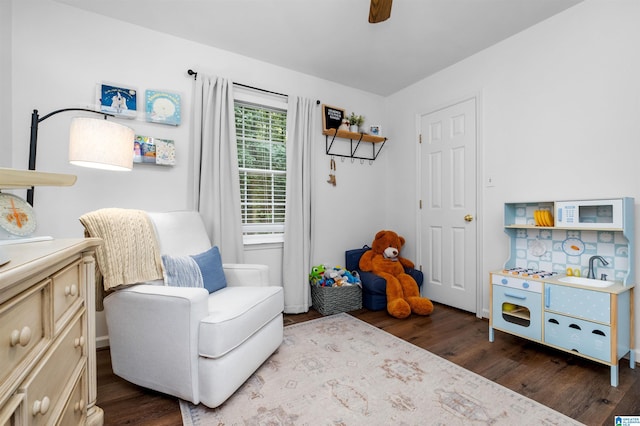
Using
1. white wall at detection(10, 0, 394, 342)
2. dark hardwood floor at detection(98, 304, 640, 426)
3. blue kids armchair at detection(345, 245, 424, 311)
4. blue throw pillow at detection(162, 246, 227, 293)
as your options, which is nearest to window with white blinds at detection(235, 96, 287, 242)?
white wall at detection(10, 0, 394, 342)

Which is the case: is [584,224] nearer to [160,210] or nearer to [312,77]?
[312,77]

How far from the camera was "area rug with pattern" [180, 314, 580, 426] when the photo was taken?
4.67ft

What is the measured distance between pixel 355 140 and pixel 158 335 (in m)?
2.85

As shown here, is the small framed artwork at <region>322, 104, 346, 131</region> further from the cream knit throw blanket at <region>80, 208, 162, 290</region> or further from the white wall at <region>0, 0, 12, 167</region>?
the white wall at <region>0, 0, 12, 167</region>

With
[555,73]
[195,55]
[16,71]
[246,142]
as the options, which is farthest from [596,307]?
[16,71]

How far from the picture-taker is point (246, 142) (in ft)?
9.57

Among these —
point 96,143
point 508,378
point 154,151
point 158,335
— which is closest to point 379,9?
point 96,143

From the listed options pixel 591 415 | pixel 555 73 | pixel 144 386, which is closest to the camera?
pixel 591 415

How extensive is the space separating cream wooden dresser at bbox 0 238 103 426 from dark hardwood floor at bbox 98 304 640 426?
385 millimetres

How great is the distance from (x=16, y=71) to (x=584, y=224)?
3981 millimetres

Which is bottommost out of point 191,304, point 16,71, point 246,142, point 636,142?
point 191,304

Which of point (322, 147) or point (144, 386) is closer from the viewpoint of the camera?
point (144, 386)

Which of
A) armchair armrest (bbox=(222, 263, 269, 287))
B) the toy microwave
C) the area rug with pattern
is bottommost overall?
the area rug with pattern

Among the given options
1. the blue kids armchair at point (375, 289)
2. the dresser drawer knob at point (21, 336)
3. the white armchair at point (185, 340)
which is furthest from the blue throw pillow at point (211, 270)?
the blue kids armchair at point (375, 289)
